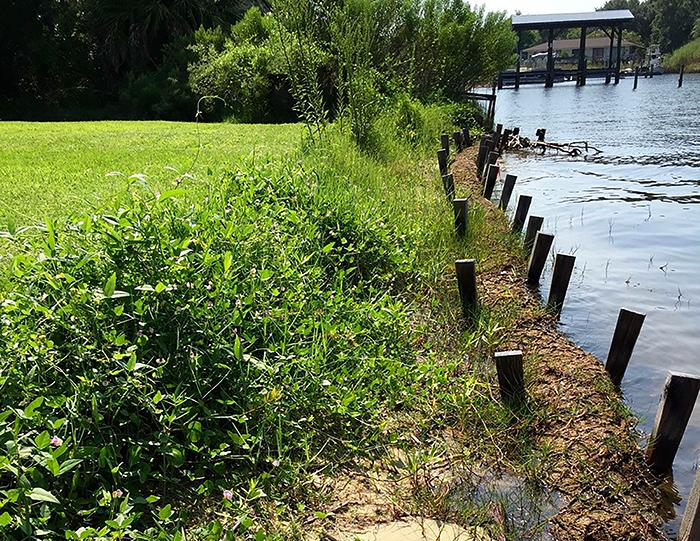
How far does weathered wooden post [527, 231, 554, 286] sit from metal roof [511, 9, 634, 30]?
55.1 meters

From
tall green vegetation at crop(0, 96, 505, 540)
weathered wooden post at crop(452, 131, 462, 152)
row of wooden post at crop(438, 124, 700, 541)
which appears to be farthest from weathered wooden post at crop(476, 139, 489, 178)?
tall green vegetation at crop(0, 96, 505, 540)

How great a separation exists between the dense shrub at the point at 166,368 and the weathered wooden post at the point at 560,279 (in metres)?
2.18

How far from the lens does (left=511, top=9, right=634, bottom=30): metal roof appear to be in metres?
55.9

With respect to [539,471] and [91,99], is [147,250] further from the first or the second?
[91,99]

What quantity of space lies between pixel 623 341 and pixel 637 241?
609 cm

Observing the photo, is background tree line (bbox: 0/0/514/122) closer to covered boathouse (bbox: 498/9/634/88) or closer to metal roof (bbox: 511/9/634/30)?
metal roof (bbox: 511/9/634/30)

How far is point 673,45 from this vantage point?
Answer: 8556 cm

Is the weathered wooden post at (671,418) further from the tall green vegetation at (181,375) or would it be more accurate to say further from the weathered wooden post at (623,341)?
the tall green vegetation at (181,375)

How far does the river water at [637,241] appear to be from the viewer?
5719 mm

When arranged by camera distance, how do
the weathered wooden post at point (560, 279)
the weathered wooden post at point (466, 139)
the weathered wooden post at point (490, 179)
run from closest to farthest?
the weathered wooden post at point (560, 279) < the weathered wooden post at point (490, 179) < the weathered wooden post at point (466, 139)

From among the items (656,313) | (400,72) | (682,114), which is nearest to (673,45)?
(682,114)

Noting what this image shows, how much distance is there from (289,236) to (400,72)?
1673cm

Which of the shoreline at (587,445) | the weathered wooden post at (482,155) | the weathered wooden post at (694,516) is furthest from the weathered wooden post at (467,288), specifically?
the weathered wooden post at (482,155)

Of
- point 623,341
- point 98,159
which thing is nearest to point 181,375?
point 623,341
